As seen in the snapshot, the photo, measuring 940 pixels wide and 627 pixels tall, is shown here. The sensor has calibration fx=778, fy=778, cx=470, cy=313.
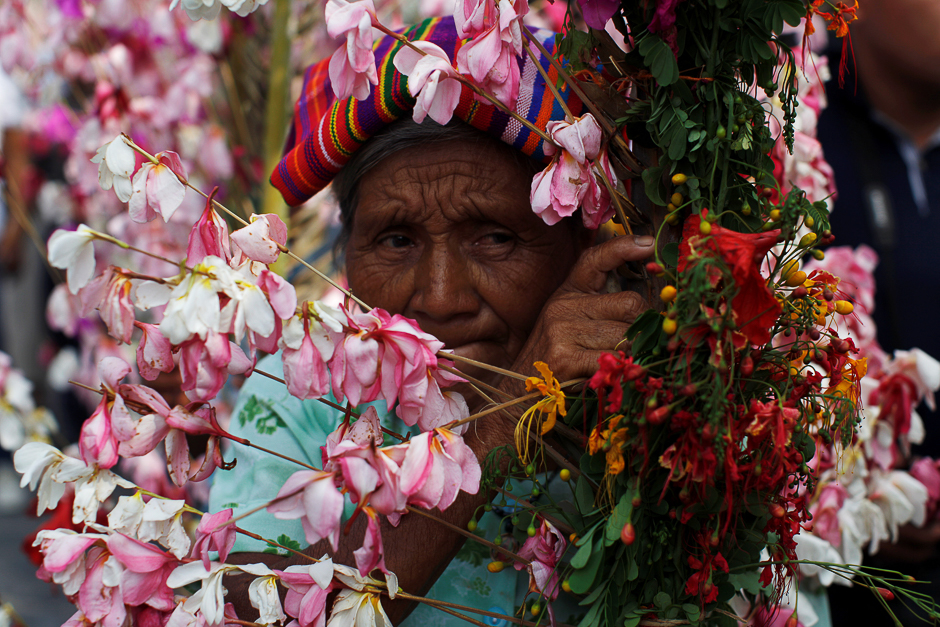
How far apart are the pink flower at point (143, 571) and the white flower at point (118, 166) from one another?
1.32 feet

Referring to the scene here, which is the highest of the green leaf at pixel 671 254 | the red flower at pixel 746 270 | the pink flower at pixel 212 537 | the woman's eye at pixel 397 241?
the red flower at pixel 746 270

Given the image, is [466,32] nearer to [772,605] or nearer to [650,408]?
[650,408]

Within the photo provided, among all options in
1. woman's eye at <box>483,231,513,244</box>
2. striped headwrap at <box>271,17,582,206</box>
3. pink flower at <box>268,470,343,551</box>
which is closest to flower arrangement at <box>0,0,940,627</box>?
pink flower at <box>268,470,343,551</box>

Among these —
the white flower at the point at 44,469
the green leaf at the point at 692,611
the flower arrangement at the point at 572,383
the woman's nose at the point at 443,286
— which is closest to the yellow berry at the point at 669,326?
the flower arrangement at the point at 572,383

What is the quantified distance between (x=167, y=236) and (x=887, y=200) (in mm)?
2418

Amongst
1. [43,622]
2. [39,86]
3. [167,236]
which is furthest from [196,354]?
[43,622]

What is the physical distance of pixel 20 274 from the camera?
5.80 meters

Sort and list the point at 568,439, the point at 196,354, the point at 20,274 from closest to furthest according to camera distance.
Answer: the point at 196,354, the point at 568,439, the point at 20,274

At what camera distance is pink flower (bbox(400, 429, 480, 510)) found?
0.82 m

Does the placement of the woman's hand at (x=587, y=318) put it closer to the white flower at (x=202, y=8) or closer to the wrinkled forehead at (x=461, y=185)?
the wrinkled forehead at (x=461, y=185)

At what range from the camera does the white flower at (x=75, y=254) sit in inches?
31.9

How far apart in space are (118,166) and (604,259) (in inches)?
24.1

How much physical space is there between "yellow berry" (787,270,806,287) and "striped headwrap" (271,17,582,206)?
40cm

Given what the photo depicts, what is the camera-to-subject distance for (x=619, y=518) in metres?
0.90
